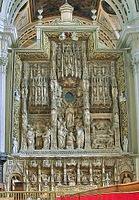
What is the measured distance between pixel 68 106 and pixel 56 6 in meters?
10.9

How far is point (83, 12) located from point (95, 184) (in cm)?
1409

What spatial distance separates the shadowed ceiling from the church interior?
6306 mm

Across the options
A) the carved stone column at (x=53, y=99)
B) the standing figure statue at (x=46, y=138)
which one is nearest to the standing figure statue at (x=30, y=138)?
the standing figure statue at (x=46, y=138)

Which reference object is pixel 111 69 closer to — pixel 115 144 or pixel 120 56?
pixel 120 56

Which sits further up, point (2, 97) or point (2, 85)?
point (2, 85)

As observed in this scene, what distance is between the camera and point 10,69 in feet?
59.2

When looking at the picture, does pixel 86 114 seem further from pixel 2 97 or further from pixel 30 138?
pixel 2 97

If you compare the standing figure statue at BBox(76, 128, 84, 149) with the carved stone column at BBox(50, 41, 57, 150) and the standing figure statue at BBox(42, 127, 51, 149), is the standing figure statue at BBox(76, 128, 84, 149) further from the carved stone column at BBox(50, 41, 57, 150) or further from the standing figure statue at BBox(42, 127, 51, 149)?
the standing figure statue at BBox(42, 127, 51, 149)

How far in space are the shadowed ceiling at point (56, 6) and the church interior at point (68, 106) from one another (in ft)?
20.7

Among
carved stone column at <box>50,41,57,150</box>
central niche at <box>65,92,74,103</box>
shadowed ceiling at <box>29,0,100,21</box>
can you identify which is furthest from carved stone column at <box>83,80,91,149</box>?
shadowed ceiling at <box>29,0,100,21</box>

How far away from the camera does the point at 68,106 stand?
18250mm

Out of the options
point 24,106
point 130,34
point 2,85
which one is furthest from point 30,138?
point 130,34

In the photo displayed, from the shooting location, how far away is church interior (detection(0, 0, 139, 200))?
16906mm

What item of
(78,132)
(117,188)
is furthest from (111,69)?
(117,188)
